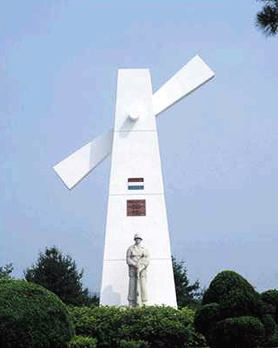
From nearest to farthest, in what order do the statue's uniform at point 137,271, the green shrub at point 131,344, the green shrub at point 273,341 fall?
the green shrub at point 273,341 → the green shrub at point 131,344 → the statue's uniform at point 137,271

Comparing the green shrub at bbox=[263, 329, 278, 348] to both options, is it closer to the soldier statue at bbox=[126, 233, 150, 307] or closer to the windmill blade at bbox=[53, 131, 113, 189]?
the soldier statue at bbox=[126, 233, 150, 307]

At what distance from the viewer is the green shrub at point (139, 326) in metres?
14.1

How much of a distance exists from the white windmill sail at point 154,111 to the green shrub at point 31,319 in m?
7.71

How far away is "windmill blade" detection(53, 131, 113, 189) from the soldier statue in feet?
9.33

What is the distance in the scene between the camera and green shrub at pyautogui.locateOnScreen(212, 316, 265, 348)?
8914 mm

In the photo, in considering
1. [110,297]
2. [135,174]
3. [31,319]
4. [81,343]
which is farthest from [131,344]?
[135,174]

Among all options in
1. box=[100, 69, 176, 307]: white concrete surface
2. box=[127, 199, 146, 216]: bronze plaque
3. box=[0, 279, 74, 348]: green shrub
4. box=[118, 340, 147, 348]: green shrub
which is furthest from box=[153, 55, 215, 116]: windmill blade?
box=[0, 279, 74, 348]: green shrub

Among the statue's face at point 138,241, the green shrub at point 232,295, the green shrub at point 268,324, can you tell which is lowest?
the green shrub at point 268,324

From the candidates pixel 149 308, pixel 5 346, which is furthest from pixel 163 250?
pixel 5 346

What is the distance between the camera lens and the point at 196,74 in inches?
719

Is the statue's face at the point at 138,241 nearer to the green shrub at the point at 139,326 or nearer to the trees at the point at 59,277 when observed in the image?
the green shrub at the point at 139,326

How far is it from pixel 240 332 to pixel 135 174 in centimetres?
881

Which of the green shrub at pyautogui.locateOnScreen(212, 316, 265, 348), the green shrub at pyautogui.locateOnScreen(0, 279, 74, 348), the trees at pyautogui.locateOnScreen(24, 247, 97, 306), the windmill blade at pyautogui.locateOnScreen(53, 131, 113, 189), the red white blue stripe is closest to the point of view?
the green shrub at pyautogui.locateOnScreen(212, 316, 265, 348)

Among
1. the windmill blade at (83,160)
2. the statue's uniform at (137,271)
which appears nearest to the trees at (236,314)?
the statue's uniform at (137,271)
